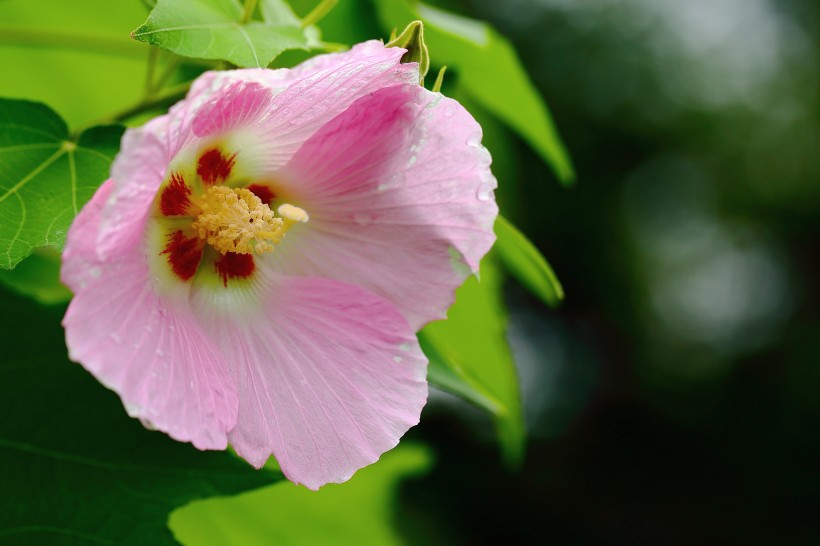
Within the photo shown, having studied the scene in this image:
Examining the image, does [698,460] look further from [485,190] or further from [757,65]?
[485,190]

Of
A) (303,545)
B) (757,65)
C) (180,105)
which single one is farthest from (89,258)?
(757,65)

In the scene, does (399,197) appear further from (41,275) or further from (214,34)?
(41,275)

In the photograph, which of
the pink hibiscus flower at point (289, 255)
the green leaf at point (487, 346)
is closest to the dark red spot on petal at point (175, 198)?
the pink hibiscus flower at point (289, 255)

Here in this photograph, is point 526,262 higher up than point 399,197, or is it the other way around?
point 399,197

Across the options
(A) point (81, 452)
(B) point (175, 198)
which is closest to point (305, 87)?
(B) point (175, 198)

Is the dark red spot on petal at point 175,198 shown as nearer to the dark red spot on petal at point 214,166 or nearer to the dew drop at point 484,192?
the dark red spot on petal at point 214,166

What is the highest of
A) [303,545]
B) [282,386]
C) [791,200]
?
[282,386]

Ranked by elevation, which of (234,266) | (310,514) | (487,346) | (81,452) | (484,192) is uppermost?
(484,192)

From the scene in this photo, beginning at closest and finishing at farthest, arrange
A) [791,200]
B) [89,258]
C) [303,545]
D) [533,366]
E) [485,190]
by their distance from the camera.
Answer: [89,258] < [485,190] < [303,545] < [533,366] < [791,200]
